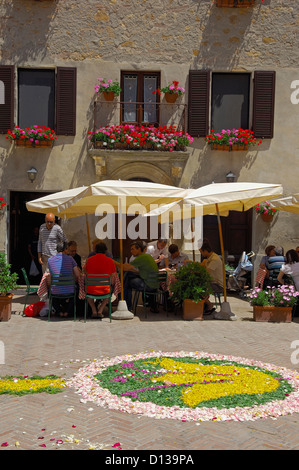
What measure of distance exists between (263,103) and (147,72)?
3.16m

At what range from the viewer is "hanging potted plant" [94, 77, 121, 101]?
46.6 ft

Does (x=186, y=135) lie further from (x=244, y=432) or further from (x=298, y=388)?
(x=244, y=432)

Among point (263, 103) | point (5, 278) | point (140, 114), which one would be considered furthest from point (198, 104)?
point (5, 278)

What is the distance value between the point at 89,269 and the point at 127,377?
4012 millimetres

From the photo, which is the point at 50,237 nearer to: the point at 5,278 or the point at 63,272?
the point at 63,272

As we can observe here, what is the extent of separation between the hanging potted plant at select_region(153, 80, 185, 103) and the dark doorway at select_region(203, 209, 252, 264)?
323 cm

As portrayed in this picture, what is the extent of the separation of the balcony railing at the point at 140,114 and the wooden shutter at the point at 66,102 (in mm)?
607

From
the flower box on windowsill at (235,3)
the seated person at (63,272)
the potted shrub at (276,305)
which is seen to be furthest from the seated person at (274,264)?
the flower box on windowsill at (235,3)

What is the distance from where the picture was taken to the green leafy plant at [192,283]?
9.81 meters

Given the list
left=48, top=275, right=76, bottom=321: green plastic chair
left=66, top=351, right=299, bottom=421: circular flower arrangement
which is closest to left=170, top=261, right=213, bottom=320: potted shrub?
left=48, top=275, right=76, bottom=321: green plastic chair

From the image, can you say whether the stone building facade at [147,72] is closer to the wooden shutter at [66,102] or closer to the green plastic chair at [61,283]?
the wooden shutter at [66,102]

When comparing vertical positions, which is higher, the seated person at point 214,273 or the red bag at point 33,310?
the seated person at point 214,273

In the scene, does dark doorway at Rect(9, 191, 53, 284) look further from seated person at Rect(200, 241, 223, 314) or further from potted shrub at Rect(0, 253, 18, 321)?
seated person at Rect(200, 241, 223, 314)
